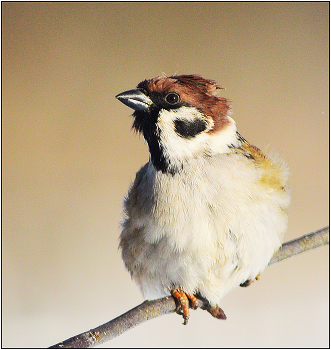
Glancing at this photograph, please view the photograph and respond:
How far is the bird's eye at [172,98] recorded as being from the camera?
1.09 meters

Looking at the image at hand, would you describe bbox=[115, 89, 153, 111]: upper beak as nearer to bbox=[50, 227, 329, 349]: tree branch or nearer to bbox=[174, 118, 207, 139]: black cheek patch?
bbox=[174, 118, 207, 139]: black cheek patch

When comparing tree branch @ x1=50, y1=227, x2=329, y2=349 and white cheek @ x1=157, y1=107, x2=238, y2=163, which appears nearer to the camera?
tree branch @ x1=50, y1=227, x2=329, y2=349

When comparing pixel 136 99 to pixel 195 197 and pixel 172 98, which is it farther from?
pixel 195 197

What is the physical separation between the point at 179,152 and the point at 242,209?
0.25 m

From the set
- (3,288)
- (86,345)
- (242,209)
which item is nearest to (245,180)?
(242,209)

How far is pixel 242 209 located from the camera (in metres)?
1.14

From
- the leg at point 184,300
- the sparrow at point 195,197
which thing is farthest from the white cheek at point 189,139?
the leg at point 184,300

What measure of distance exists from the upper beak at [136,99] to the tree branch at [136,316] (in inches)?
20.8

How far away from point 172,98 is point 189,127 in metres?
0.09

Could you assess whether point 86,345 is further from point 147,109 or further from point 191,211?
point 147,109

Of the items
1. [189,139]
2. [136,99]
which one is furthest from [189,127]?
[136,99]

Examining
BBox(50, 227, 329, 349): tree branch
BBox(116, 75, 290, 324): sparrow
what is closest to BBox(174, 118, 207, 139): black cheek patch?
BBox(116, 75, 290, 324): sparrow

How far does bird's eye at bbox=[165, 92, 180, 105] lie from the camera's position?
109 cm

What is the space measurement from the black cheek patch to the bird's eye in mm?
53
